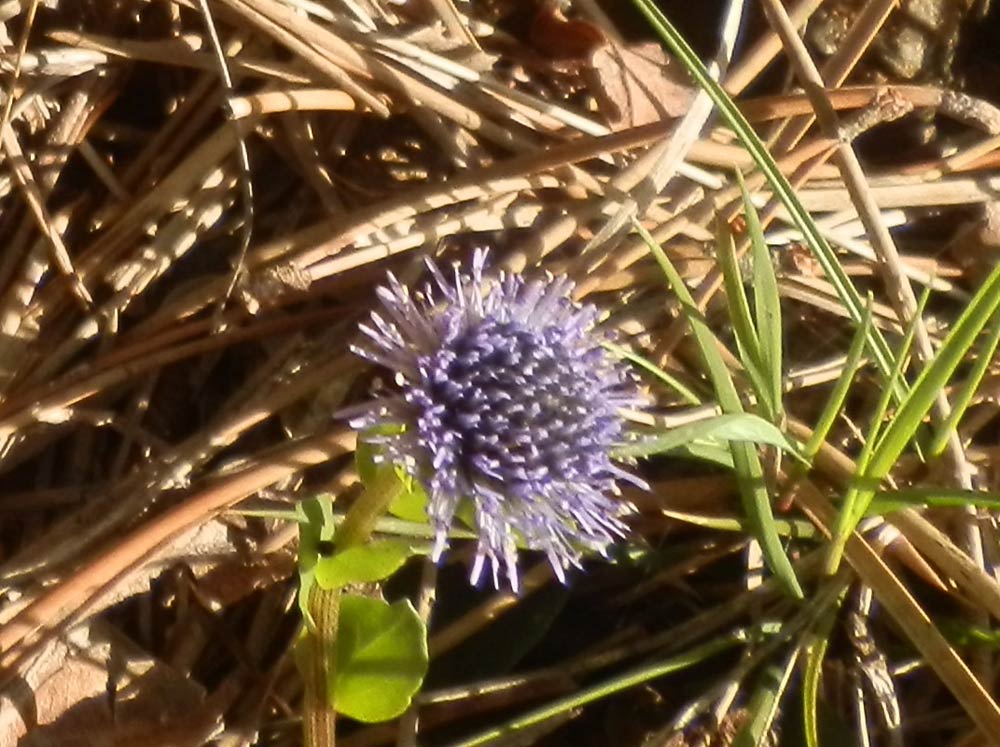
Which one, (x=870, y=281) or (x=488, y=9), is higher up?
(x=488, y=9)

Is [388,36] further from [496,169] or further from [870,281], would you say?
[870,281]

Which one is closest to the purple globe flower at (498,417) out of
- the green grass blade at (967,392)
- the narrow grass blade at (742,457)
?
the narrow grass blade at (742,457)

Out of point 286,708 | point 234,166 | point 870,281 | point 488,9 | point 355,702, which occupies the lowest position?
point 286,708

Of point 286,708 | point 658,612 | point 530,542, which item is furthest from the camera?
point 658,612

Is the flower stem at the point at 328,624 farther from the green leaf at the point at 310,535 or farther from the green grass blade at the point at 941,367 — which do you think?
the green grass blade at the point at 941,367

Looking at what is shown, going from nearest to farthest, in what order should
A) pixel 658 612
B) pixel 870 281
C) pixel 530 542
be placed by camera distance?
pixel 530 542 → pixel 658 612 → pixel 870 281

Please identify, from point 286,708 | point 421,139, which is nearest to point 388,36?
point 421,139
